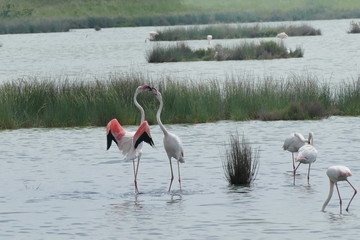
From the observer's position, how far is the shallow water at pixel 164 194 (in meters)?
11.3

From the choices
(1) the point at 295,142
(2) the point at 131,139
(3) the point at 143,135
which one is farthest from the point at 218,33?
(3) the point at 143,135

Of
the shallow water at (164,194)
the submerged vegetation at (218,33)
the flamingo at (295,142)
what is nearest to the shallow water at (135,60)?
the submerged vegetation at (218,33)

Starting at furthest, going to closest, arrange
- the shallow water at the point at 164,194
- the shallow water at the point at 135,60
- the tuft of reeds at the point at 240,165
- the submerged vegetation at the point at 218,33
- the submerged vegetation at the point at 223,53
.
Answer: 1. the submerged vegetation at the point at 218,33
2. the submerged vegetation at the point at 223,53
3. the shallow water at the point at 135,60
4. the tuft of reeds at the point at 240,165
5. the shallow water at the point at 164,194

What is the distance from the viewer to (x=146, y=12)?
99375mm

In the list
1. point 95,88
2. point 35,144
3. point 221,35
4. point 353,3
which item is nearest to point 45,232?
point 35,144

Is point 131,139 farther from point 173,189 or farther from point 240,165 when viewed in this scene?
point 240,165

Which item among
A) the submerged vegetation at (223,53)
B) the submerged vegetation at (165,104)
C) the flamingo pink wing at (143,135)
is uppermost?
the flamingo pink wing at (143,135)

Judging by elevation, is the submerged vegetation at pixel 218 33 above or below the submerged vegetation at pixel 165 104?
below

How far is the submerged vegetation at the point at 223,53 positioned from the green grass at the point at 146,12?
31.8 meters

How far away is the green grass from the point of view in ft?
267

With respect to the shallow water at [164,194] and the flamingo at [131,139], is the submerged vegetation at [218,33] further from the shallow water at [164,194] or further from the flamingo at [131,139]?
the flamingo at [131,139]

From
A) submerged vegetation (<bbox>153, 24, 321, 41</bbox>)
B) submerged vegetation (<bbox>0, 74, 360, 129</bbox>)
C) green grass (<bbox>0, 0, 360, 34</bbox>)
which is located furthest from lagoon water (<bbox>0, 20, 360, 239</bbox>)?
green grass (<bbox>0, 0, 360, 34</bbox>)

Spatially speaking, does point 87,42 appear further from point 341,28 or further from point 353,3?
point 353,3

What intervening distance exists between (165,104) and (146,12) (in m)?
78.4
